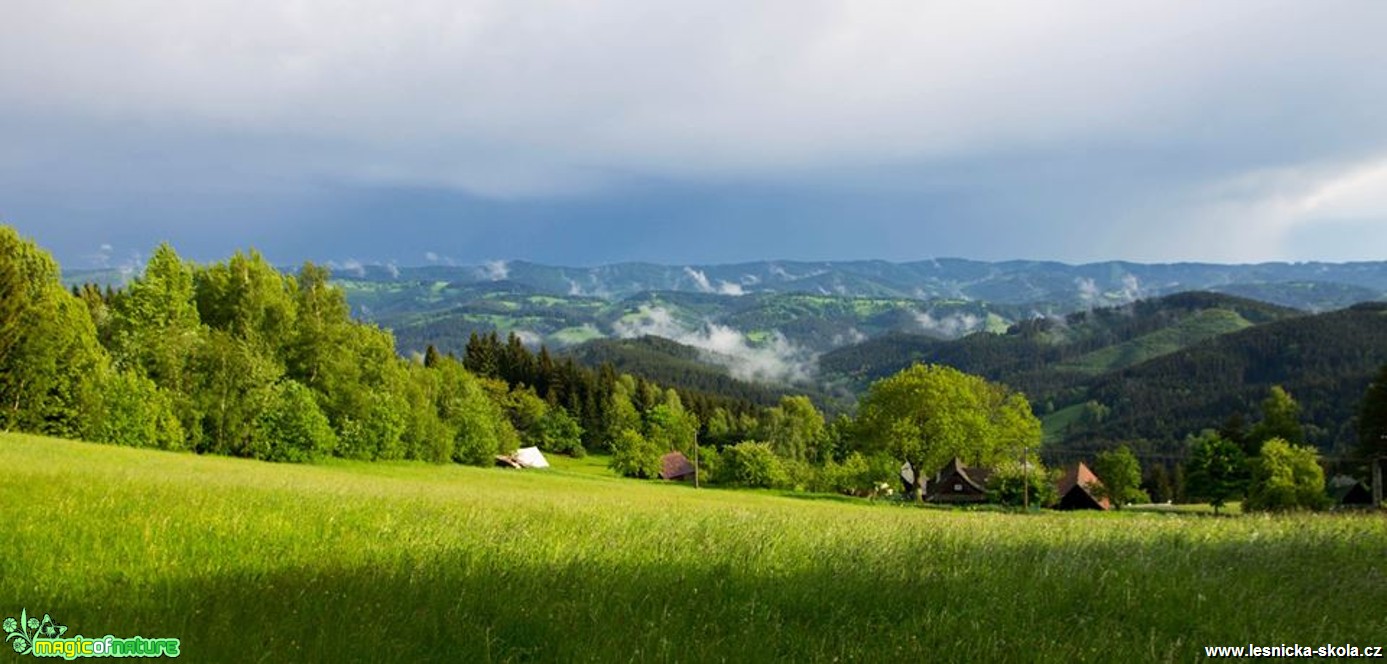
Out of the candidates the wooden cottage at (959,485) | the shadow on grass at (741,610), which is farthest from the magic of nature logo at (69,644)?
the wooden cottage at (959,485)

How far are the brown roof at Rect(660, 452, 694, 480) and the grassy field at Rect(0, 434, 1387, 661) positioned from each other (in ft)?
348

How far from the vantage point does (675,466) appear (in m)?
120

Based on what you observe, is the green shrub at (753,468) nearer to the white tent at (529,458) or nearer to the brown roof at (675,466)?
the brown roof at (675,466)

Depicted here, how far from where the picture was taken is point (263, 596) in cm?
540

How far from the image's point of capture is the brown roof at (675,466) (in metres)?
116

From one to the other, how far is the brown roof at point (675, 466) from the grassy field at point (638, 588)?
106 m

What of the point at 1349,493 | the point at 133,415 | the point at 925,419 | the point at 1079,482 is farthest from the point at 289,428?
the point at 1349,493

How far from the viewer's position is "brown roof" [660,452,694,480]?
381 ft

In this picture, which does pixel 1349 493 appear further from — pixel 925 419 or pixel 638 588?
pixel 638 588

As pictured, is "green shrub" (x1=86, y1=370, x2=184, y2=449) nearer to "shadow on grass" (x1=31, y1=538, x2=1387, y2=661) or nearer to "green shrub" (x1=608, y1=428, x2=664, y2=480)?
"shadow on grass" (x1=31, y1=538, x2=1387, y2=661)

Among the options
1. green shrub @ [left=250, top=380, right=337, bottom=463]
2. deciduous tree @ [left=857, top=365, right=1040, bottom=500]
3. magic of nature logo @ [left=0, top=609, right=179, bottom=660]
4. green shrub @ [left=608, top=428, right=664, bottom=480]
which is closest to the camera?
magic of nature logo @ [left=0, top=609, right=179, bottom=660]

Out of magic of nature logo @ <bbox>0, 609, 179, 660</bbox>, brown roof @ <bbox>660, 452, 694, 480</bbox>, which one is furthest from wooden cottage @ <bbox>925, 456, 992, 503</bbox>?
magic of nature logo @ <bbox>0, 609, 179, 660</bbox>

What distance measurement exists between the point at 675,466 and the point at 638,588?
11576 cm

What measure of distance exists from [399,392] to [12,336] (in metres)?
29.0
